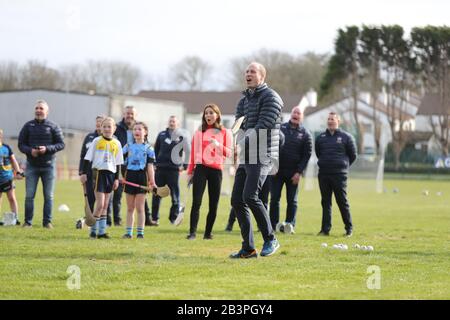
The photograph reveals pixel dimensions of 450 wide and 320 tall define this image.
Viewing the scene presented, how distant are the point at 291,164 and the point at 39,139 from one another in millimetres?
4820

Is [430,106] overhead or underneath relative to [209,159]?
overhead

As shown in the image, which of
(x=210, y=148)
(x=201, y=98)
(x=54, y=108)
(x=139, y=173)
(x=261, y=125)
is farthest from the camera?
(x=201, y=98)

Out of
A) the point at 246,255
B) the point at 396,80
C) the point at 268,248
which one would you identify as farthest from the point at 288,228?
the point at 396,80

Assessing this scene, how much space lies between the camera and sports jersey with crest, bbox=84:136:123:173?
1309cm

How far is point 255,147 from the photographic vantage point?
10.2 meters

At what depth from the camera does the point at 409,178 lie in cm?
5541

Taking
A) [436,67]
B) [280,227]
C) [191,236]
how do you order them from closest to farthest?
[191,236] → [280,227] → [436,67]

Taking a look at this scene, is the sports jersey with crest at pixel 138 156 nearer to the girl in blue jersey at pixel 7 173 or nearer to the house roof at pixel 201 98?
the girl in blue jersey at pixel 7 173

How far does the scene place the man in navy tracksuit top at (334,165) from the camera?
1486cm

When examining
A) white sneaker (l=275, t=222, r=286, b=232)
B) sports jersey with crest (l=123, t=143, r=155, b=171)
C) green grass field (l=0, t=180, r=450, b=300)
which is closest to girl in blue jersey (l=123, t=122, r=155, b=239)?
sports jersey with crest (l=123, t=143, r=155, b=171)

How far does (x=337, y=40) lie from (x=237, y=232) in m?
55.7

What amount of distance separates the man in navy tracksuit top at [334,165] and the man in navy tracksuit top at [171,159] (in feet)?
9.95

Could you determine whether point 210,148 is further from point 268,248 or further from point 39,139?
point 39,139

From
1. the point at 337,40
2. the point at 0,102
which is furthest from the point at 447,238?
the point at 337,40
